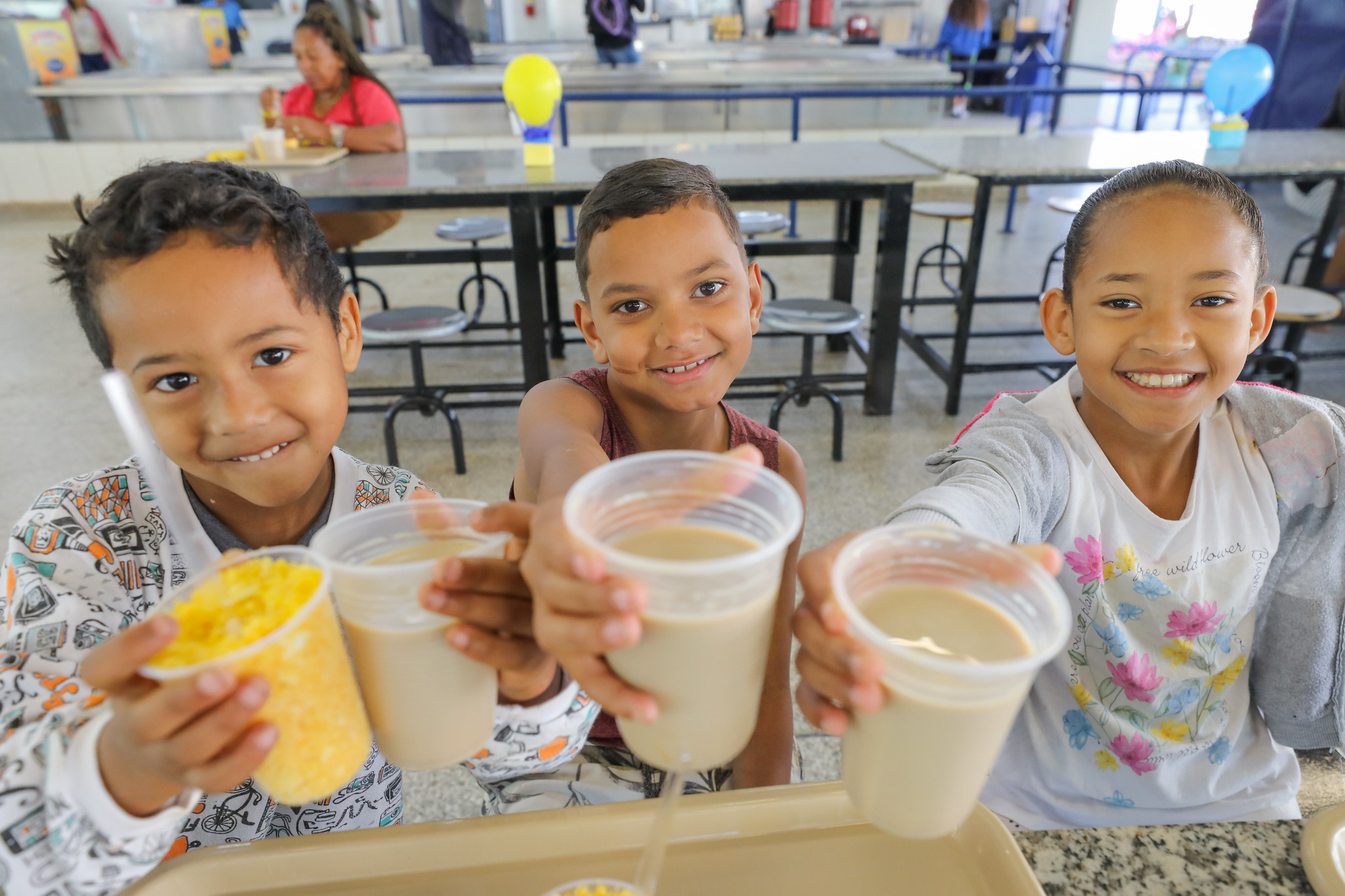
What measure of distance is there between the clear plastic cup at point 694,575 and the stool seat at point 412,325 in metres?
2.67

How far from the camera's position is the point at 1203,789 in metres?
1.22

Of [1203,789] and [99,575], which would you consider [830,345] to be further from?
[99,575]

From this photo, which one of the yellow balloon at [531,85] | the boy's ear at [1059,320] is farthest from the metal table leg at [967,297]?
the boy's ear at [1059,320]

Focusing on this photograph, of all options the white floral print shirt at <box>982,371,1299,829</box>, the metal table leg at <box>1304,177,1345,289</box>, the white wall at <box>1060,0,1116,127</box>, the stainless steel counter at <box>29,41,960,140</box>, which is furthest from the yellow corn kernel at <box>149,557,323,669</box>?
the white wall at <box>1060,0,1116,127</box>

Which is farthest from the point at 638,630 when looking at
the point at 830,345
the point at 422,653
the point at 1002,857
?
the point at 830,345

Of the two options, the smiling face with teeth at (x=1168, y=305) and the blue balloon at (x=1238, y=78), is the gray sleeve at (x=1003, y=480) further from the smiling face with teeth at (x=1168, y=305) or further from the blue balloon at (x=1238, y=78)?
the blue balloon at (x=1238, y=78)

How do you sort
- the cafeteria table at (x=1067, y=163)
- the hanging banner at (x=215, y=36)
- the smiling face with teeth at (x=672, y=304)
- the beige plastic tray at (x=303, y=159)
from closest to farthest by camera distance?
the smiling face with teeth at (x=672, y=304)
the cafeteria table at (x=1067, y=163)
the beige plastic tray at (x=303, y=159)
the hanging banner at (x=215, y=36)

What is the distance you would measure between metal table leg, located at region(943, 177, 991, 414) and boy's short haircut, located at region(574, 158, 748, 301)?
2.56 meters

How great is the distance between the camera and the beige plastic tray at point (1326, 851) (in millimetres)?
729

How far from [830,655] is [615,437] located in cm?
82

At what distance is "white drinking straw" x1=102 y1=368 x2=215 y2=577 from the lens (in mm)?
685

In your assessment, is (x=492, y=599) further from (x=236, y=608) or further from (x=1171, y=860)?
(x=1171, y=860)

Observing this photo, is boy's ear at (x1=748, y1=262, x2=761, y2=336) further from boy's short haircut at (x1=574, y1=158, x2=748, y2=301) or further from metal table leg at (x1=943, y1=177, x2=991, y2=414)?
metal table leg at (x1=943, y1=177, x2=991, y2=414)

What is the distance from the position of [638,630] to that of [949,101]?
12.6 metres
